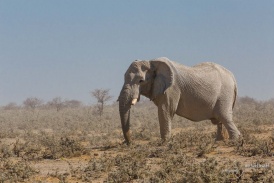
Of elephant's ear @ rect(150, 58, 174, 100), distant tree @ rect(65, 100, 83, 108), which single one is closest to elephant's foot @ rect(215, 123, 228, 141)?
elephant's ear @ rect(150, 58, 174, 100)

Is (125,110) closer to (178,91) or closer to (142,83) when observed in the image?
(142,83)

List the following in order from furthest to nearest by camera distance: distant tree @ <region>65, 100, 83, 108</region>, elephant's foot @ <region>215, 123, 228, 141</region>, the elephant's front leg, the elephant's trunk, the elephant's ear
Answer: distant tree @ <region>65, 100, 83, 108</region>, elephant's foot @ <region>215, 123, 228, 141</region>, the elephant's ear, the elephant's front leg, the elephant's trunk

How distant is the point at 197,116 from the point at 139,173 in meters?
5.18

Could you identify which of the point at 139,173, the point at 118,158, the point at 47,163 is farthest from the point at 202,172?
the point at 47,163

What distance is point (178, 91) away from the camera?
11.4 metres

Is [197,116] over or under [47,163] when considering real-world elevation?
over

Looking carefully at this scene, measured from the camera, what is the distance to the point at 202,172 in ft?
20.1

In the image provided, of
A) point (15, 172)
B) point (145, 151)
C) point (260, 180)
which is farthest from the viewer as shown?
point (145, 151)

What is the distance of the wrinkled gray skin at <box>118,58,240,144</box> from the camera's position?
11.0 meters

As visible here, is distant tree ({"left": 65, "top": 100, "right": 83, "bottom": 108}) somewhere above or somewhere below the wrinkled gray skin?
below

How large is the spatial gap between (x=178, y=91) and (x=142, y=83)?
3.48 ft

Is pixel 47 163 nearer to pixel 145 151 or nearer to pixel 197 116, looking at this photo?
pixel 145 151

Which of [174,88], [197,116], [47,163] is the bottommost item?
[47,163]

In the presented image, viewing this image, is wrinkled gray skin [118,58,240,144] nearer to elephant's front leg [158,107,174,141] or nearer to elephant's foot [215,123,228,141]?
elephant's front leg [158,107,174,141]
